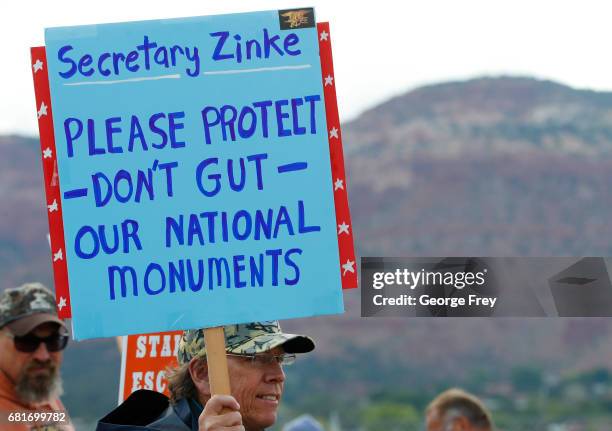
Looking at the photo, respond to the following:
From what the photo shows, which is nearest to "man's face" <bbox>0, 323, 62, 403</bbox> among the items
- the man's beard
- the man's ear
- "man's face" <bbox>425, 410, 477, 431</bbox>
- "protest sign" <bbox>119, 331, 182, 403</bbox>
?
the man's beard

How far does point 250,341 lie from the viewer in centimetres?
386

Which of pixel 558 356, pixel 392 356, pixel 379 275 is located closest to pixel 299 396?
→ pixel 392 356

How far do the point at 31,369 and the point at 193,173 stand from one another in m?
2.00

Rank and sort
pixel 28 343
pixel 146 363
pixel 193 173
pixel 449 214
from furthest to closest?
pixel 449 214 → pixel 28 343 → pixel 146 363 → pixel 193 173

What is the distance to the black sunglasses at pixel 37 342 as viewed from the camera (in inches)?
208

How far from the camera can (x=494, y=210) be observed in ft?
263

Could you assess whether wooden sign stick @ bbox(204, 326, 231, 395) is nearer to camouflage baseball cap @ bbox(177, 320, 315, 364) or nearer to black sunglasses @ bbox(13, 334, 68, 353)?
camouflage baseball cap @ bbox(177, 320, 315, 364)

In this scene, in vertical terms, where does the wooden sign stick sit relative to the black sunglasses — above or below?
above

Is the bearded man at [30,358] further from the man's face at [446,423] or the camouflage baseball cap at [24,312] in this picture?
the man's face at [446,423]

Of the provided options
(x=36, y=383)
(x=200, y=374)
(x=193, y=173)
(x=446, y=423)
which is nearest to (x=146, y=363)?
(x=36, y=383)

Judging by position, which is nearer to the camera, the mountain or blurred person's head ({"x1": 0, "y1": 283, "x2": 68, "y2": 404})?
blurred person's head ({"x1": 0, "y1": 283, "x2": 68, "y2": 404})

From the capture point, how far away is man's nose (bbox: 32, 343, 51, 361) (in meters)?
5.30

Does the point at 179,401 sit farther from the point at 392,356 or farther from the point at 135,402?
the point at 392,356

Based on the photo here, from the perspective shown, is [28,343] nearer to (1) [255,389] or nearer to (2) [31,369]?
(2) [31,369]
